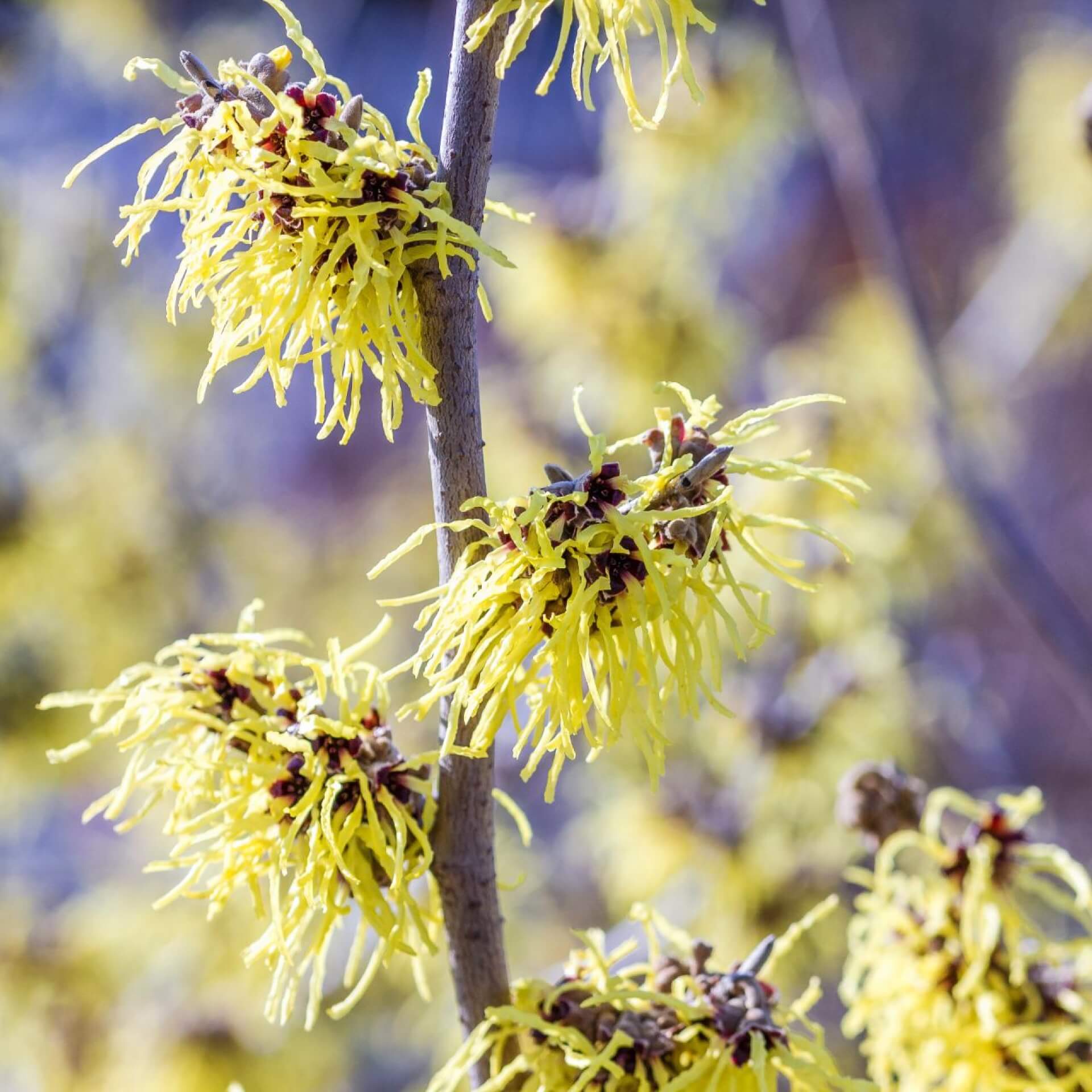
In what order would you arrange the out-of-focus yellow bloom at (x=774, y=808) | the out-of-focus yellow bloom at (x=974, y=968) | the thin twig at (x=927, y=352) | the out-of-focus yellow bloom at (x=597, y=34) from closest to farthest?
the out-of-focus yellow bloom at (x=597, y=34) < the out-of-focus yellow bloom at (x=974, y=968) < the thin twig at (x=927, y=352) < the out-of-focus yellow bloom at (x=774, y=808)

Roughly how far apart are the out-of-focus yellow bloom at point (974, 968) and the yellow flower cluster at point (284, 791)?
29 cm

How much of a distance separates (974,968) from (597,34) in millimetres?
513

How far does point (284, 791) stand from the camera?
47cm

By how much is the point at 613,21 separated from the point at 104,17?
2365 mm

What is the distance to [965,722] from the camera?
1.69 m

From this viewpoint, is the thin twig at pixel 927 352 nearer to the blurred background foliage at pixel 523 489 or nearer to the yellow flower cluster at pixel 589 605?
the blurred background foliage at pixel 523 489

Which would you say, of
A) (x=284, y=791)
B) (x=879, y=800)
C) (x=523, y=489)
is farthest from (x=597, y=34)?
(x=523, y=489)

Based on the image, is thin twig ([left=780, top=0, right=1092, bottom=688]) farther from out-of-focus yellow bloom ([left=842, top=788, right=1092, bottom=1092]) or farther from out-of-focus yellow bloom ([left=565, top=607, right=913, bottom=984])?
out-of-focus yellow bloom ([left=842, top=788, right=1092, bottom=1092])

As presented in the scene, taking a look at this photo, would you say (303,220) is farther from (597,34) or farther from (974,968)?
(974,968)

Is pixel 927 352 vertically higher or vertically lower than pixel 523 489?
lower

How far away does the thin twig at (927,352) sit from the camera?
112cm

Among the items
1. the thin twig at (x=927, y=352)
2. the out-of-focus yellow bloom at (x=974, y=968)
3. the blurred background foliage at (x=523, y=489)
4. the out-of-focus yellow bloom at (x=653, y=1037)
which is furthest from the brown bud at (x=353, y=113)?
the thin twig at (x=927, y=352)

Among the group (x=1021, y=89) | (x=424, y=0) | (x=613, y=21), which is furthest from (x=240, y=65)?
(x=424, y=0)

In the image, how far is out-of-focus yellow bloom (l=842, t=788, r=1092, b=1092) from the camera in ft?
1.93
